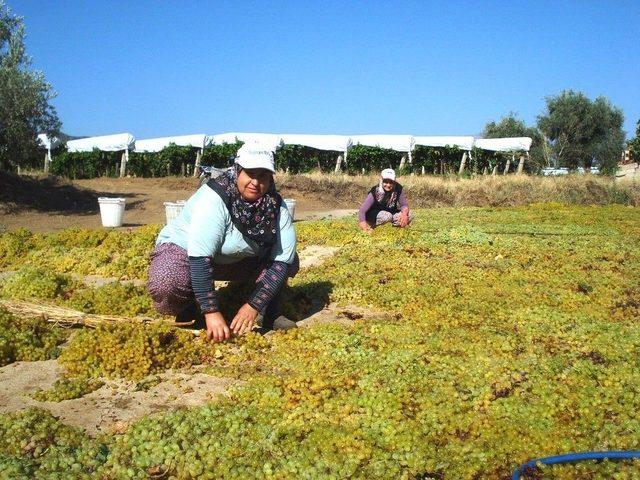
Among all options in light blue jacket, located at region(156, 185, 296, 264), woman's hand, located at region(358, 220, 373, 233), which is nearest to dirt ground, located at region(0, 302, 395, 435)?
light blue jacket, located at region(156, 185, 296, 264)

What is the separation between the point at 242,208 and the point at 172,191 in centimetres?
2305

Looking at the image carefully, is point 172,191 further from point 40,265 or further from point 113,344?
point 113,344

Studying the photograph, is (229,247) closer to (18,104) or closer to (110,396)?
(110,396)

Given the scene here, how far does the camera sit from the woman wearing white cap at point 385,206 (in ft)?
34.1

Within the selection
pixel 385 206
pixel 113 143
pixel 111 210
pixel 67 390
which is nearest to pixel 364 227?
pixel 385 206

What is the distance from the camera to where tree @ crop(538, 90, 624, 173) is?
47062 millimetres

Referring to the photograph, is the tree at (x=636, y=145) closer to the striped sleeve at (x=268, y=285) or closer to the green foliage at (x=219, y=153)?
the green foliage at (x=219, y=153)

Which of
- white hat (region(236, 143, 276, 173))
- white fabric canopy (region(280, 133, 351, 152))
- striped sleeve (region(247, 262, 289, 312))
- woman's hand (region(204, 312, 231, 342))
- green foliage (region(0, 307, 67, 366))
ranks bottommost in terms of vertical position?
green foliage (region(0, 307, 67, 366))

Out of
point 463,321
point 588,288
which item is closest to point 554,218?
point 588,288

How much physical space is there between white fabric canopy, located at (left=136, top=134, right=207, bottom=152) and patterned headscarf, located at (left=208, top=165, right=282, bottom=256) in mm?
33530

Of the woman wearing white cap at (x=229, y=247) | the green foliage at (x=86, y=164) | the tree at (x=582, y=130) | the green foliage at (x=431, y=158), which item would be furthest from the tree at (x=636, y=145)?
the woman wearing white cap at (x=229, y=247)

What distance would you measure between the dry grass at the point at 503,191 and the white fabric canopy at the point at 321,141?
33.4 feet

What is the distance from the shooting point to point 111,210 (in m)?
14.8

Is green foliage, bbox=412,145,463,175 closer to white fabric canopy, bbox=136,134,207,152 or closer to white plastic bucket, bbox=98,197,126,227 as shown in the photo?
white fabric canopy, bbox=136,134,207,152
